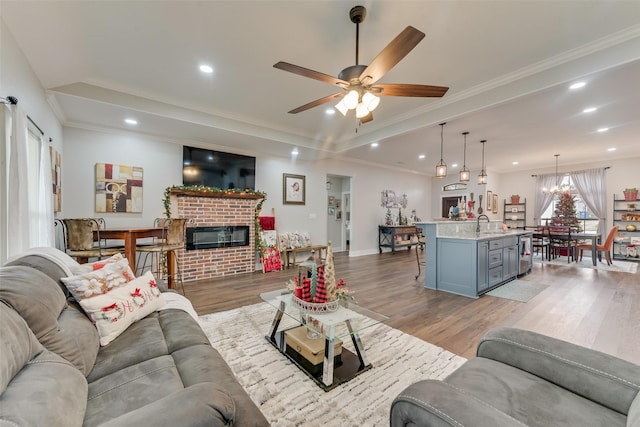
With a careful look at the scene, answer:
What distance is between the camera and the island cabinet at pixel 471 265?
3883 millimetres

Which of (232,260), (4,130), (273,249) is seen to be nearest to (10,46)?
(4,130)

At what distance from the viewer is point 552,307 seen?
3451 mm

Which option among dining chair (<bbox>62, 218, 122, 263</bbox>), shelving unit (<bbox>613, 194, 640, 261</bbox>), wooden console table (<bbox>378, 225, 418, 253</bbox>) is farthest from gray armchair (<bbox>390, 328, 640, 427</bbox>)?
shelving unit (<bbox>613, 194, 640, 261</bbox>)

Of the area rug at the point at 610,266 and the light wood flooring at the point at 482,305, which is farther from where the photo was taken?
the area rug at the point at 610,266

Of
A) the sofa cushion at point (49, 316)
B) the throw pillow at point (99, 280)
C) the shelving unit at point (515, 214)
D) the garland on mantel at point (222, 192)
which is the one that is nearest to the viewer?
the sofa cushion at point (49, 316)

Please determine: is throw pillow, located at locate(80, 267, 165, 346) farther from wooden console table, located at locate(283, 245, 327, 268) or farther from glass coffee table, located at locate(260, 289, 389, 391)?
wooden console table, located at locate(283, 245, 327, 268)

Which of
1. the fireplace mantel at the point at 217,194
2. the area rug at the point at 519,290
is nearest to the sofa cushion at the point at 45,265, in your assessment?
the fireplace mantel at the point at 217,194

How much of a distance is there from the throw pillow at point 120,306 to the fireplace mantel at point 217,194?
9.87ft

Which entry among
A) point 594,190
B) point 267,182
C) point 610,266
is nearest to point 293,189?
point 267,182

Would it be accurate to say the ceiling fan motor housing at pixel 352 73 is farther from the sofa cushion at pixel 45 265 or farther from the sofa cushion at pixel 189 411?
the sofa cushion at pixel 45 265

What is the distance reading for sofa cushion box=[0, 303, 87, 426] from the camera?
0.71 m

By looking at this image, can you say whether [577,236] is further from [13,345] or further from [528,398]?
[13,345]

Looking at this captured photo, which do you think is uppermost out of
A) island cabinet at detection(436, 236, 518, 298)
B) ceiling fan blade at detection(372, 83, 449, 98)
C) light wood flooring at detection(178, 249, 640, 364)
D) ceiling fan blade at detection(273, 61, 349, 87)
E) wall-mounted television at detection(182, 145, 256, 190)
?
ceiling fan blade at detection(273, 61, 349, 87)

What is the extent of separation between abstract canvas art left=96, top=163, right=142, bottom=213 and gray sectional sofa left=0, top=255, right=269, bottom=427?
10.2 ft
